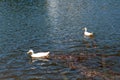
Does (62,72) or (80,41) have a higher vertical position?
(80,41)

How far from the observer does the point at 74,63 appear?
26.5 m

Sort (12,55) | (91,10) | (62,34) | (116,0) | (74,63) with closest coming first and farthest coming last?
(74,63), (12,55), (62,34), (91,10), (116,0)

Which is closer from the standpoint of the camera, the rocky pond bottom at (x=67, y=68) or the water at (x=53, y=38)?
the rocky pond bottom at (x=67, y=68)

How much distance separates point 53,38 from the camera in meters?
35.9

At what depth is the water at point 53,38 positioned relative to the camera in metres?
25.3

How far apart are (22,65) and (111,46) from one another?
10.9m

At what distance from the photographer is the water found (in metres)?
25.3

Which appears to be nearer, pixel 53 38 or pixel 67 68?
pixel 67 68

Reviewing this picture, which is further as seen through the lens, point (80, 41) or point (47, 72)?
point (80, 41)

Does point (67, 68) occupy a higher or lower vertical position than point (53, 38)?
lower

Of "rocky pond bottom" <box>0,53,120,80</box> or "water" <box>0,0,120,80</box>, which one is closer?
"rocky pond bottom" <box>0,53,120,80</box>

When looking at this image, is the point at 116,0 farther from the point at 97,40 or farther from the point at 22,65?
the point at 22,65

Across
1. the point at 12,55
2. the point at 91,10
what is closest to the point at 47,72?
the point at 12,55

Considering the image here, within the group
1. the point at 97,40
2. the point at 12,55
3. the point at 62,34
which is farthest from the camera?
the point at 62,34
